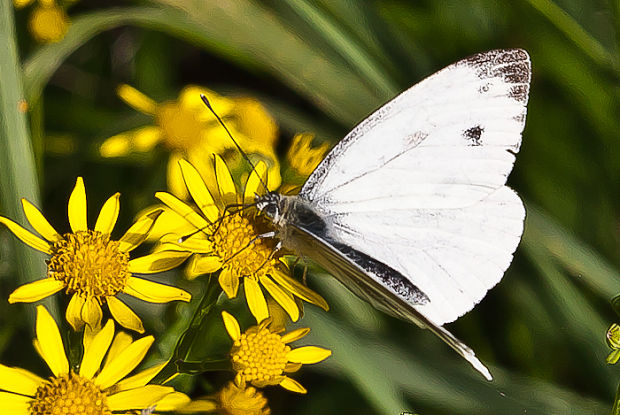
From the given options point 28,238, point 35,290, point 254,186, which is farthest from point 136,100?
point 35,290

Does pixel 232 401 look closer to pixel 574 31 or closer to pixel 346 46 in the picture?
pixel 346 46

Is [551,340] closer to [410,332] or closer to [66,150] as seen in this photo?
[410,332]

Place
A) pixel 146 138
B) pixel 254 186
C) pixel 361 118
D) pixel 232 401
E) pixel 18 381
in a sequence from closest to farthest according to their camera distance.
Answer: pixel 18 381
pixel 232 401
pixel 254 186
pixel 361 118
pixel 146 138

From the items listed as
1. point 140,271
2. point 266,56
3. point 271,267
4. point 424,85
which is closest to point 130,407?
point 140,271

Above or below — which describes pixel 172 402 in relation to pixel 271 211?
below

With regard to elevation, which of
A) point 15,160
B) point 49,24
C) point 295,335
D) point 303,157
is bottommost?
point 295,335

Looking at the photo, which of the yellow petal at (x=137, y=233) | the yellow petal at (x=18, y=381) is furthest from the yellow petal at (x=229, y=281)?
the yellow petal at (x=18, y=381)

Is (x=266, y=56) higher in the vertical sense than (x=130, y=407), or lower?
higher

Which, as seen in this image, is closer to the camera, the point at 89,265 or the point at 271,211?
the point at 89,265
